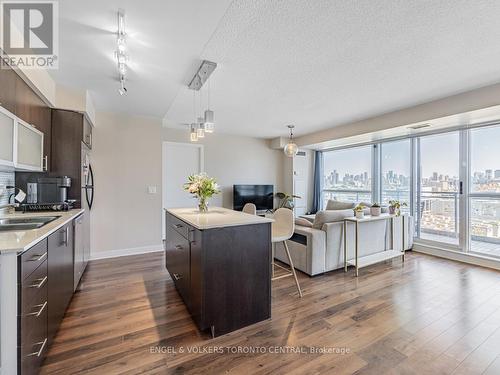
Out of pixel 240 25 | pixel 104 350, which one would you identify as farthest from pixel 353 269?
pixel 240 25

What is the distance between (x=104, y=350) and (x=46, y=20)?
255 cm

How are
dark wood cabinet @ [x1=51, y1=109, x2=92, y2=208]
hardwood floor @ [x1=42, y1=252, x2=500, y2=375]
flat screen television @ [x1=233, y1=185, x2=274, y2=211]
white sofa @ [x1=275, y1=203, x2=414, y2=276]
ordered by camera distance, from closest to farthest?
hardwood floor @ [x1=42, y1=252, x2=500, y2=375] → dark wood cabinet @ [x1=51, y1=109, x2=92, y2=208] → white sofa @ [x1=275, y1=203, x2=414, y2=276] → flat screen television @ [x1=233, y1=185, x2=274, y2=211]

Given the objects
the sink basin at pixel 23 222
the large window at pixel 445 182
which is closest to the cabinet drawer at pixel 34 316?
the sink basin at pixel 23 222

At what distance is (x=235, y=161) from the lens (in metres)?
6.22

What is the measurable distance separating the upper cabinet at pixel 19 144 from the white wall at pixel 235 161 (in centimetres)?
295

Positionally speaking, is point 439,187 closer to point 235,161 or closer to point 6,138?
point 235,161

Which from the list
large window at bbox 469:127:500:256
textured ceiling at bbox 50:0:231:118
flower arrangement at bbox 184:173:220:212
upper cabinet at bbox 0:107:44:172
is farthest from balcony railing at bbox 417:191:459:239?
upper cabinet at bbox 0:107:44:172

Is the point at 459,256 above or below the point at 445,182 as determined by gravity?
below

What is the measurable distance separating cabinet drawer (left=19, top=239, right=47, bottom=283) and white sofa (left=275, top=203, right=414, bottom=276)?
2720 millimetres

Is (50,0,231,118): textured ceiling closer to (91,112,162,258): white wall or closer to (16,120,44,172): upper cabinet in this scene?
(16,120,44,172): upper cabinet

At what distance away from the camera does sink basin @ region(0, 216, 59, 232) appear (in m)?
1.93

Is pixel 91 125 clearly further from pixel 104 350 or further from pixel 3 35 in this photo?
pixel 104 350

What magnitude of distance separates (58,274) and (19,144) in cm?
120

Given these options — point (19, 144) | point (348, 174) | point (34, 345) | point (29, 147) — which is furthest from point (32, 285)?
point (348, 174)
